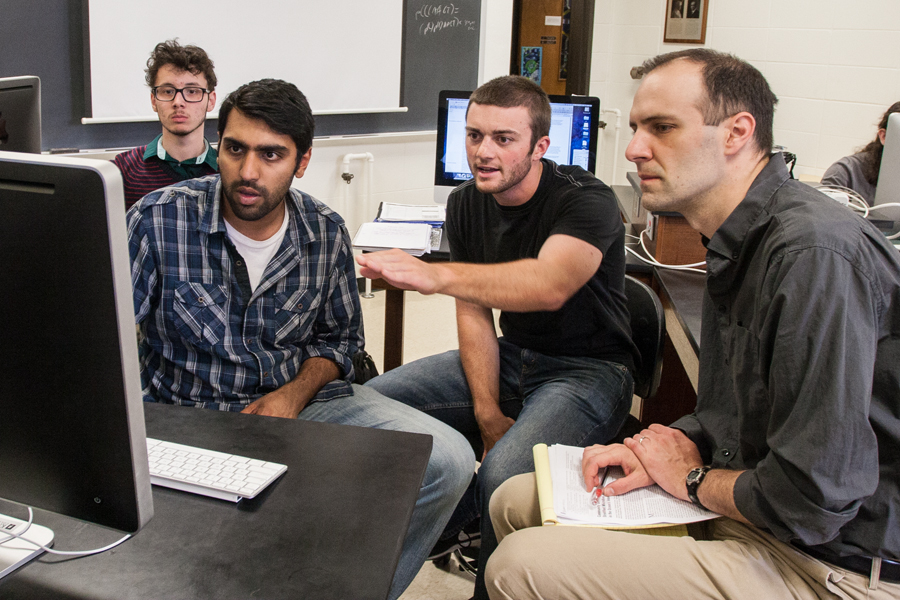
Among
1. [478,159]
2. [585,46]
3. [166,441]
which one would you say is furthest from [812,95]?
[166,441]

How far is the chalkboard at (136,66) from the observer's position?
2.83 m

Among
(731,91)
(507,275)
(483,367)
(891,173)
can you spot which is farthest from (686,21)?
(731,91)

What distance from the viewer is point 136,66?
10.3 ft

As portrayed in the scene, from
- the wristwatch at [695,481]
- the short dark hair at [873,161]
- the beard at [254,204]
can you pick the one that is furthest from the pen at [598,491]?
the short dark hair at [873,161]

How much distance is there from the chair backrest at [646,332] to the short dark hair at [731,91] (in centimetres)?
68

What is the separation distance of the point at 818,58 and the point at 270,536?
402cm

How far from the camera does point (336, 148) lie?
3938 mm

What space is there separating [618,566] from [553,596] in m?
0.11

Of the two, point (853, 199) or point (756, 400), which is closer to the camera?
point (756, 400)

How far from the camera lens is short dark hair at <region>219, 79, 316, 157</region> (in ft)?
5.61

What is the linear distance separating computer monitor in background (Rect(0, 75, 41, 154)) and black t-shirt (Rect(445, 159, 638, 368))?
1.08m

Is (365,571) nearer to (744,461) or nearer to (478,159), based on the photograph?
(744,461)

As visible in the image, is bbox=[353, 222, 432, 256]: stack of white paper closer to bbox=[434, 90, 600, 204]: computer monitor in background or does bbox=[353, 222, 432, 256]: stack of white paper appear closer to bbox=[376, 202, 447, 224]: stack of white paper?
bbox=[376, 202, 447, 224]: stack of white paper

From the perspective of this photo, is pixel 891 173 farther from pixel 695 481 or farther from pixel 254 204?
pixel 254 204
